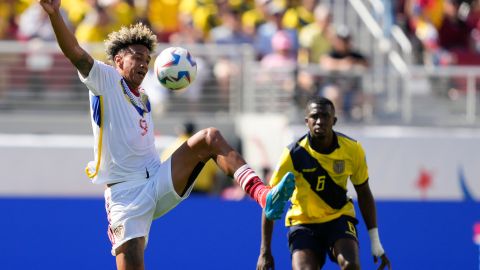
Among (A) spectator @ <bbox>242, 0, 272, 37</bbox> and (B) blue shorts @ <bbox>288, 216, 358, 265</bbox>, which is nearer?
(B) blue shorts @ <bbox>288, 216, 358, 265</bbox>

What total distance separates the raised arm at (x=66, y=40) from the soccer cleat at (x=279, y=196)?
1.67 metres

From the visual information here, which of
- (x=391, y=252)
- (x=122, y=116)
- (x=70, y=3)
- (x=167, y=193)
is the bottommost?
(x=391, y=252)

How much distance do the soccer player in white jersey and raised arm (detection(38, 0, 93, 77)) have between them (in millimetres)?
157

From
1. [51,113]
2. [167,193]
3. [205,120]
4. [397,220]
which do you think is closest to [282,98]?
[205,120]

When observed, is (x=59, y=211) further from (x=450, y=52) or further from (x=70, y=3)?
(x=450, y=52)

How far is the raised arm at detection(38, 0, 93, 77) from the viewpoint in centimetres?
779

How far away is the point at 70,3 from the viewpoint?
15883 millimetres

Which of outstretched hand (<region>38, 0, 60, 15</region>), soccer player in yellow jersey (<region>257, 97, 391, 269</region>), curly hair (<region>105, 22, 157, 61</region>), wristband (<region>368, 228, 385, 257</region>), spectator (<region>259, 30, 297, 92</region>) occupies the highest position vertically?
outstretched hand (<region>38, 0, 60, 15</region>)

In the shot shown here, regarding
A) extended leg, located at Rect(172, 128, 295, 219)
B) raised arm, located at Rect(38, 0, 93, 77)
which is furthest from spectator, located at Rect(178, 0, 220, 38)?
raised arm, located at Rect(38, 0, 93, 77)

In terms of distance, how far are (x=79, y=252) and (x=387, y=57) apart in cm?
693

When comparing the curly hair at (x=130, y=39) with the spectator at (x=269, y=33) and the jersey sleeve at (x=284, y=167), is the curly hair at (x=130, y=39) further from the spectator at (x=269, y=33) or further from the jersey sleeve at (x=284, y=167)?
the spectator at (x=269, y=33)

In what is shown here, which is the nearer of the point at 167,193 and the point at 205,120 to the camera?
the point at 167,193

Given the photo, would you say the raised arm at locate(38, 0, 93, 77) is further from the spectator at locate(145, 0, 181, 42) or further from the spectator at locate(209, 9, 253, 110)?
the spectator at locate(145, 0, 181, 42)

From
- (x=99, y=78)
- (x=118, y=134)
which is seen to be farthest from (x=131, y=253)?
(x=99, y=78)
